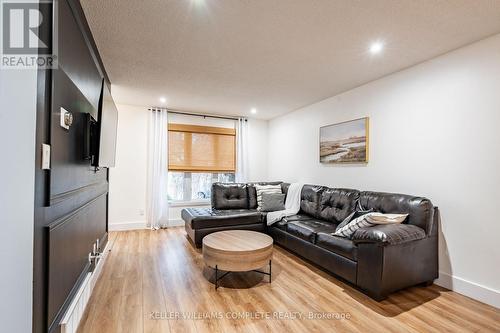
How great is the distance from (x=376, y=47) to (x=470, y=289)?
258 cm

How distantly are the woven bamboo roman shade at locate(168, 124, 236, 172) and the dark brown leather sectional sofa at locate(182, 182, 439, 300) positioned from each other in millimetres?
1494

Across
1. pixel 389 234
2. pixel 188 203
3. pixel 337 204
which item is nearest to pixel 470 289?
pixel 389 234

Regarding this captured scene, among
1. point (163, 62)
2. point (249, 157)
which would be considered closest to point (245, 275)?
point (163, 62)

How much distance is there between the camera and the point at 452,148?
2443 mm

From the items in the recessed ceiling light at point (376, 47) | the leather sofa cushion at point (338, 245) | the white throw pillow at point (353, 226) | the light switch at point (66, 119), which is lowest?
the leather sofa cushion at point (338, 245)

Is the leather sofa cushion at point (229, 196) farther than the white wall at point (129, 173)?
No

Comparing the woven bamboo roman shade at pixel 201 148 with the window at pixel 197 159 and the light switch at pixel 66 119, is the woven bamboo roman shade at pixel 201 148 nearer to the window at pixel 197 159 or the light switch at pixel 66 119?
the window at pixel 197 159

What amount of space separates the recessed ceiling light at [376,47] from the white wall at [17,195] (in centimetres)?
271

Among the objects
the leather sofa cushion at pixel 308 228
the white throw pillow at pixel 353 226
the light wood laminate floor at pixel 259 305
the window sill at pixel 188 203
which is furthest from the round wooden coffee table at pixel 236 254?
the window sill at pixel 188 203

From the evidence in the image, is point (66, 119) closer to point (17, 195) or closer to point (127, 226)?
point (17, 195)

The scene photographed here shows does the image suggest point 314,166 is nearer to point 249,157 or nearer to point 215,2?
point 249,157

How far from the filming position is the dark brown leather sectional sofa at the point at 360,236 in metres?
2.18

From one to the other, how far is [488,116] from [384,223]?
4.53ft

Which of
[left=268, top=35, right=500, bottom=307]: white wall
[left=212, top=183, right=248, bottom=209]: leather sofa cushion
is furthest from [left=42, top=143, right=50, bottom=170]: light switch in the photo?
[left=268, top=35, right=500, bottom=307]: white wall
